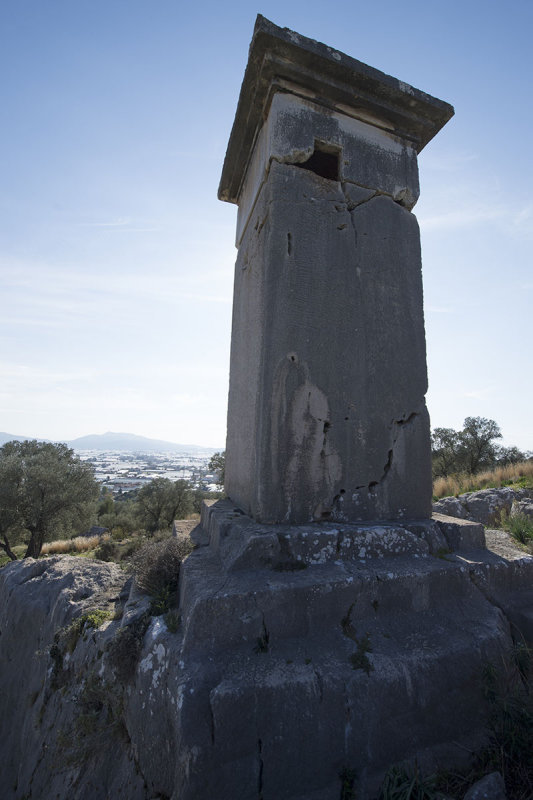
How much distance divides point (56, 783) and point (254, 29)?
5.09 metres

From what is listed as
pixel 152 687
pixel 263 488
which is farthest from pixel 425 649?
pixel 152 687

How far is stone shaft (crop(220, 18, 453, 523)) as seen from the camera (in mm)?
2584

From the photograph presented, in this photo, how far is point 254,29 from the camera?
278 cm

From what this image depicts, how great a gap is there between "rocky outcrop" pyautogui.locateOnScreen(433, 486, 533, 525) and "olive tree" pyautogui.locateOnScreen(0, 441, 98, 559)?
1732cm

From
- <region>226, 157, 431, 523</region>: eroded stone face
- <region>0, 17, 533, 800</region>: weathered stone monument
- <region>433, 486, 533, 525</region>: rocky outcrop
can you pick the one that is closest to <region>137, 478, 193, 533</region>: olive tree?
<region>433, 486, 533, 525</region>: rocky outcrop

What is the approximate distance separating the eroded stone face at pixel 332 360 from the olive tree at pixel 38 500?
60.6 feet

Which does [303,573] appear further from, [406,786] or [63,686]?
[63,686]

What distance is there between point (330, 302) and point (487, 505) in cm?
570

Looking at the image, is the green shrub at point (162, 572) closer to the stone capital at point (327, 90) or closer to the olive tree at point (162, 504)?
the stone capital at point (327, 90)

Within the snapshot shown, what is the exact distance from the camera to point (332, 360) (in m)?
2.72

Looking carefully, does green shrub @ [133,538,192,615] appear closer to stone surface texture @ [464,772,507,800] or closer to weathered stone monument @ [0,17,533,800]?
weathered stone monument @ [0,17,533,800]

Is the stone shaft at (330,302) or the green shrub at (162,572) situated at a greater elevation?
the stone shaft at (330,302)

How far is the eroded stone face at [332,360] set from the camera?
2.56 m

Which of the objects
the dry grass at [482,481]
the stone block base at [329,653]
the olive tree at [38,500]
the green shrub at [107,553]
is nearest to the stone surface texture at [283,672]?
the stone block base at [329,653]
